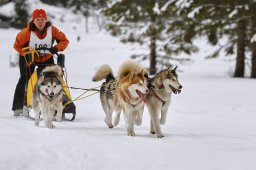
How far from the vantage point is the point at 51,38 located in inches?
280

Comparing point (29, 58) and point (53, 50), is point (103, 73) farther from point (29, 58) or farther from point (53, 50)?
point (29, 58)

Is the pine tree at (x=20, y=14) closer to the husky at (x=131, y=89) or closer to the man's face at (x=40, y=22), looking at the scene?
the man's face at (x=40, y=22)

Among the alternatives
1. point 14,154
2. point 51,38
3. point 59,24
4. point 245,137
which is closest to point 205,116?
point 245,137

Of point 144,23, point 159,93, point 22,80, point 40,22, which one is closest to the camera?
point 159,93

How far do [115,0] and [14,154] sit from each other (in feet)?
50.8

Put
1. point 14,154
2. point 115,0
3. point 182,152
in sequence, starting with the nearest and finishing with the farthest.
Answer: point 14,154
point 182,152
point 115,0

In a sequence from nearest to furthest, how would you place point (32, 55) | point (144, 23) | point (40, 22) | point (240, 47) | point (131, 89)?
point (131, 89), point (40, 22), point (32, 55), point (240, 47), point (144, 23)

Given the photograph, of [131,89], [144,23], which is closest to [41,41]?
[131,89]

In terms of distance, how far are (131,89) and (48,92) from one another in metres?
1.29

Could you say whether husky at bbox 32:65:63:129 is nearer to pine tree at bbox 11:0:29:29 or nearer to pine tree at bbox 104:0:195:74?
pine tree at bbox 104:0:195:74

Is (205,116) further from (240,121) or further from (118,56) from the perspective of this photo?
(118,56)

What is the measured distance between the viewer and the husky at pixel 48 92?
6180 mm

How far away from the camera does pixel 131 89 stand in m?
5.88

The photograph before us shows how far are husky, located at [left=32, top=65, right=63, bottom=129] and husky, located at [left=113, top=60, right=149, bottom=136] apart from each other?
0.95m
